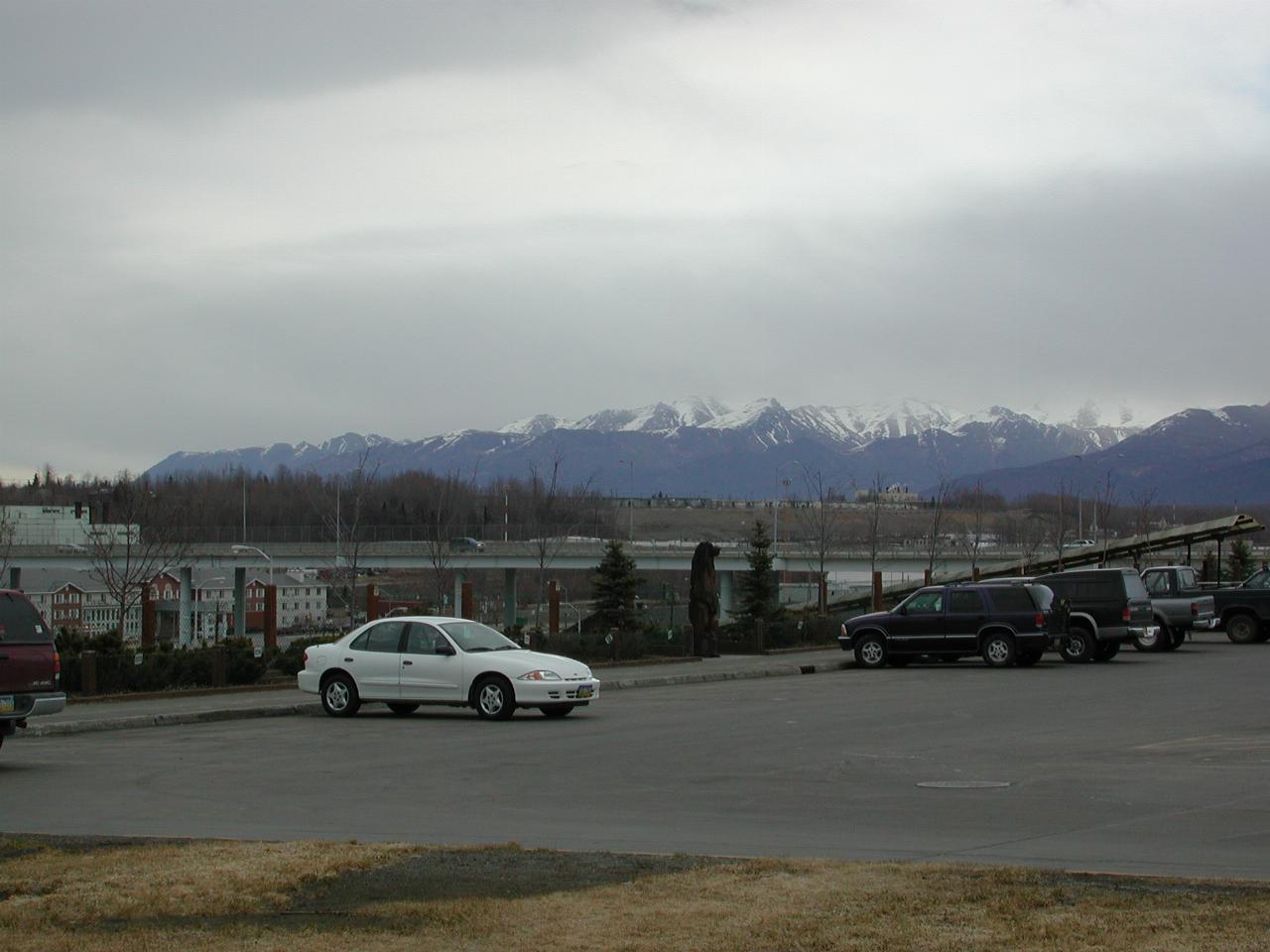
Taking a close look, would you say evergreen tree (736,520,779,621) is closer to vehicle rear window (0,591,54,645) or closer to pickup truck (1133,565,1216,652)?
pickup truck (1133,565,1216,652)

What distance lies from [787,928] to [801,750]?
10.0 meters

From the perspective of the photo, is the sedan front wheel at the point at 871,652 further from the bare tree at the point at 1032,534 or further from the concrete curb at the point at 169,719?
the bare tree at the point at 1032,534

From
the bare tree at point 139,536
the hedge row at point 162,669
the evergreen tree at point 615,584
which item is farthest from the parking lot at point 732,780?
the bare tree at point 139,536

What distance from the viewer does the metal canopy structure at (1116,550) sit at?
58.3 metres

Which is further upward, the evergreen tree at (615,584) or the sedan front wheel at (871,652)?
the evergreen tree at (615,584)

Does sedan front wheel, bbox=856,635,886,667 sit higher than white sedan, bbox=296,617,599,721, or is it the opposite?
white sedan, bbox=296,617,599,721

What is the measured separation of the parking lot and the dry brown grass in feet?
4.67

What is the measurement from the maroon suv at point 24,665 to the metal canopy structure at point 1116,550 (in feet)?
148

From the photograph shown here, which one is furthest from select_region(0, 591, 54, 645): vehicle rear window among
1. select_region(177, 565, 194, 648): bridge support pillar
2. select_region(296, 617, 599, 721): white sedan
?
select_region(177, 565, 194, 648): bridge support pillar

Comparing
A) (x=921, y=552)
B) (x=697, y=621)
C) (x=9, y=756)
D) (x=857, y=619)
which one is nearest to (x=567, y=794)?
(x=9, y=756)

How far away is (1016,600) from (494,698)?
1608 cm

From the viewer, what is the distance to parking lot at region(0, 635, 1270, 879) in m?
11.5

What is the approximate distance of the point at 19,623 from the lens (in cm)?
1692

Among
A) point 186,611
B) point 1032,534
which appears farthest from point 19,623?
point 1032,534
